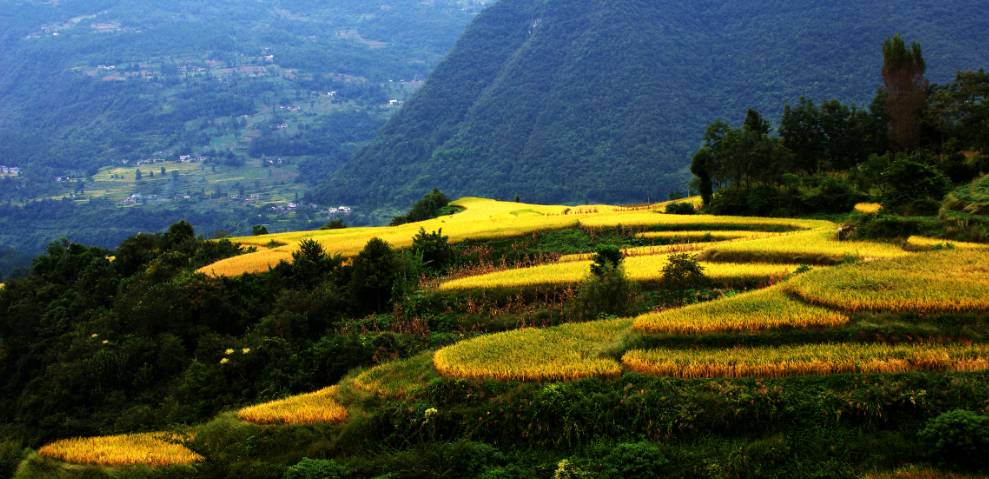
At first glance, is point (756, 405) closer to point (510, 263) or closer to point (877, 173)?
point (510, 263)

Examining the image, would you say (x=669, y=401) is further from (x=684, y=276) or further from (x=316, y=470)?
(x=684, y=276)

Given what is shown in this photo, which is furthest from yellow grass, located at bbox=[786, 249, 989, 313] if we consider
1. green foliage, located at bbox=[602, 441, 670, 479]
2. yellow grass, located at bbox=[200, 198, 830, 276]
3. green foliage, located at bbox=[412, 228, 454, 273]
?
green foliage, located at bbox=[412, 228, 454, 273]

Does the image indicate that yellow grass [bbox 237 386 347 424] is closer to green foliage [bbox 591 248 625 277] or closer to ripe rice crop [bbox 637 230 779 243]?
green foliage [bbox 591 248 625 277]

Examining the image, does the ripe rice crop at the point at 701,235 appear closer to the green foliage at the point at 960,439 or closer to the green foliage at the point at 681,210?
the green foliage at the point at 681,210

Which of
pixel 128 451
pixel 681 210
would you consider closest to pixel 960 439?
pixel 128 451

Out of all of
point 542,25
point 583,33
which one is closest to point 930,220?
point 583,33
